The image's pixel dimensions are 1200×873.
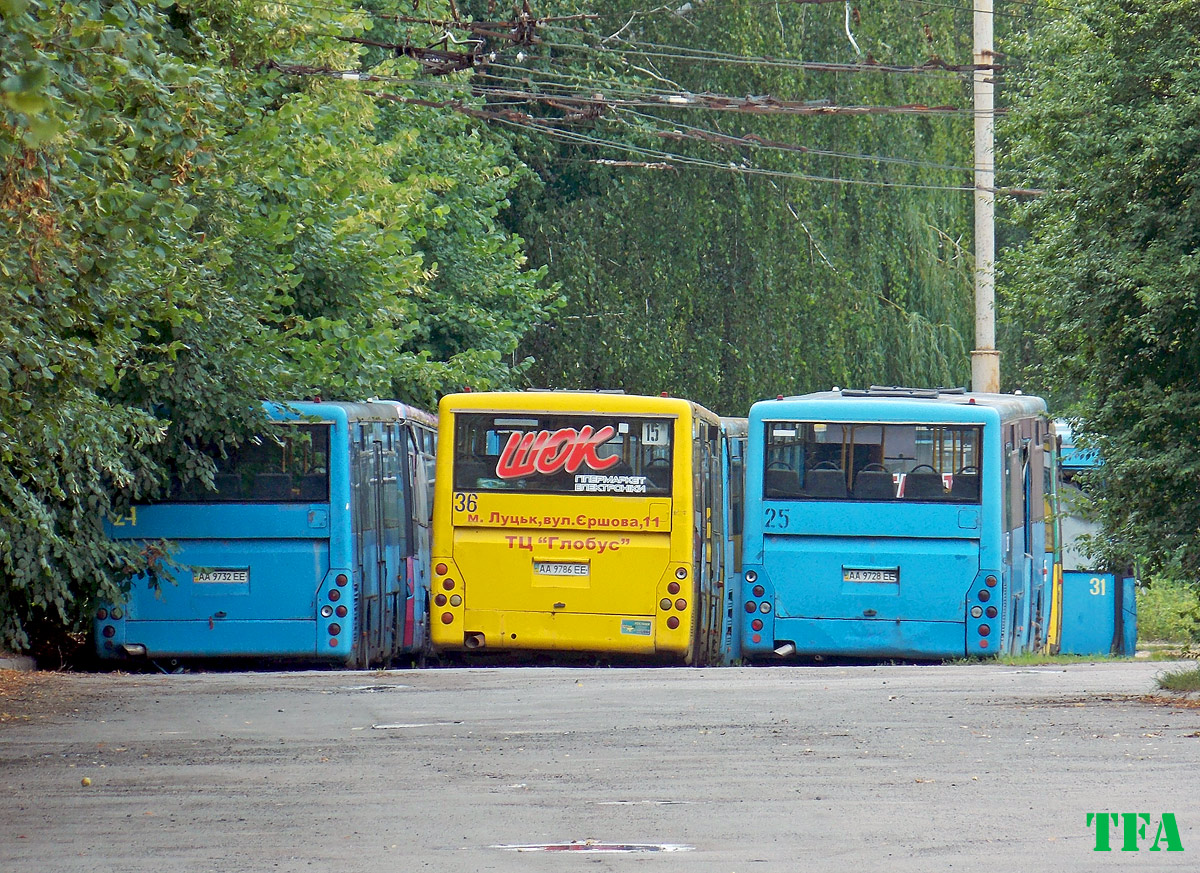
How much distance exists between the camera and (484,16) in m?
34.4

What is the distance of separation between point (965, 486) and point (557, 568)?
443 cm

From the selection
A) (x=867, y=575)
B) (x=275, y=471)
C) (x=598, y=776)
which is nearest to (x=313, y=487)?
(x=275, y=471)

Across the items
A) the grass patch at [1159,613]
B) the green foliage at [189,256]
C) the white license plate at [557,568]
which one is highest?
the green foliage at [189,256]

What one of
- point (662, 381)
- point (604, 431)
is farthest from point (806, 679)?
point (662, 381)

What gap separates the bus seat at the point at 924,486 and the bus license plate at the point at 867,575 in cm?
82

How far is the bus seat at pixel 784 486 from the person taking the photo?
21359 mm

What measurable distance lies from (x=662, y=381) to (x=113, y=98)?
24660 mm

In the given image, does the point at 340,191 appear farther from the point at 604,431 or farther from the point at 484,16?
the point at 484,16

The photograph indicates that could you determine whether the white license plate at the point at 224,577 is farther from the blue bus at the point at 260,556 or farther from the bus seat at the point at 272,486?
the bus seat at the point at 272,486

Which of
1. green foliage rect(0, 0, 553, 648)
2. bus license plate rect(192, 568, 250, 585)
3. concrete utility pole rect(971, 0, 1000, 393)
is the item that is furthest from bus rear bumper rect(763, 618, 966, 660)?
concrete utility pole rect(971, 0, 1000, 393)

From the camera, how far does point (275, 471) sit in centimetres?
2100

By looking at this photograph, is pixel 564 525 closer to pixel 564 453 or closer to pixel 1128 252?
pixel 564 453

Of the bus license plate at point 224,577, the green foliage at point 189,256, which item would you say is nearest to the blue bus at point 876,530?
the green foliage at point 189,256

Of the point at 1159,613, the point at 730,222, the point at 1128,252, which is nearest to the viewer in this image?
the point at 1128,252
